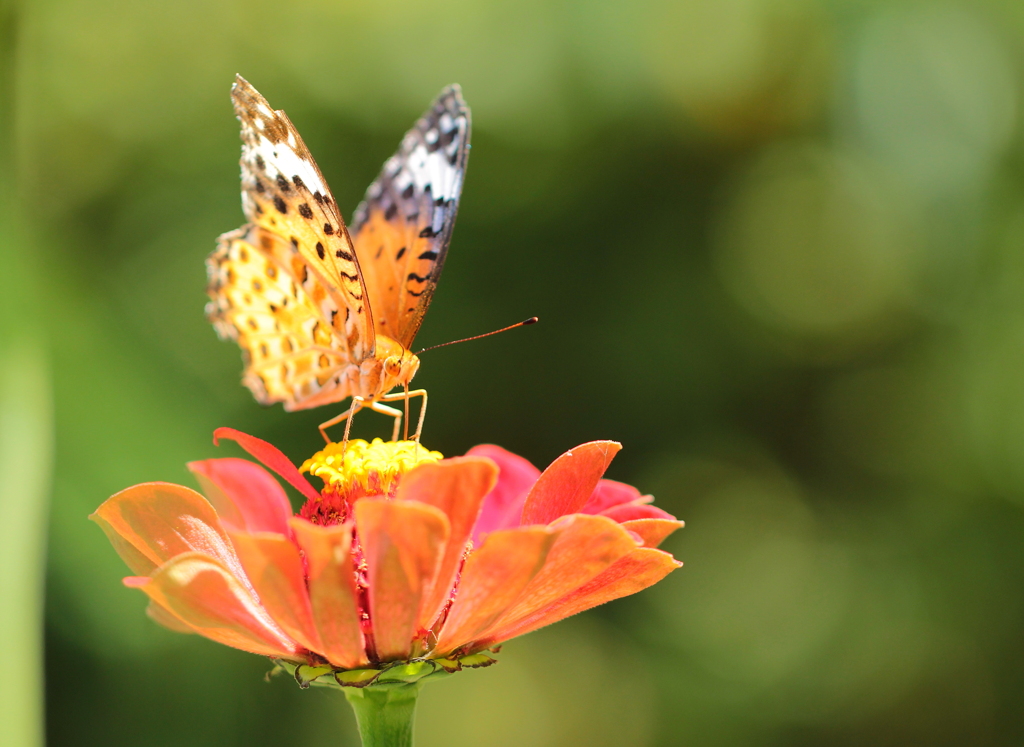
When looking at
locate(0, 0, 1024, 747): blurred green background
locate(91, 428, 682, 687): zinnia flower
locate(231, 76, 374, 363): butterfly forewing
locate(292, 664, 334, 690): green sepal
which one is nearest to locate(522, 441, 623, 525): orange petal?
locate(91, 428, 682, 687): zinnia flower

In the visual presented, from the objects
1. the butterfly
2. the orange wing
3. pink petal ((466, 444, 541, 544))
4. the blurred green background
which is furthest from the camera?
the blurred green background

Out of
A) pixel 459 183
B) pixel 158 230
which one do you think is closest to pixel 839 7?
pixel 459 183

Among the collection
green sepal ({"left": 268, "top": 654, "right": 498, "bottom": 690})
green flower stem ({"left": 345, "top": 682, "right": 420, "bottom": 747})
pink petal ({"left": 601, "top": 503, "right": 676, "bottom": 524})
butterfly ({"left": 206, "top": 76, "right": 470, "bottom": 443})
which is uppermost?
butterfly ({"left": 206, "top": 76, "right": 470, "bottom": 443})

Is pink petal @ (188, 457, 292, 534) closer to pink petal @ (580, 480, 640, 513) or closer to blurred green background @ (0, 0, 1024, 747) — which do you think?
pink petal @ (580, 480, 640, 513)

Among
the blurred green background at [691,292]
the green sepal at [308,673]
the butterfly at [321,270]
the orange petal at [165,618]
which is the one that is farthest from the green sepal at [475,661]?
the blurred green background at [691,292]

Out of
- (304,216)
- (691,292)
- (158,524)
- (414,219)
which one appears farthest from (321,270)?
(691,292)

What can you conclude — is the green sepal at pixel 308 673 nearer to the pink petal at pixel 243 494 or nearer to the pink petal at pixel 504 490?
the pink petal at pixel 243 494
